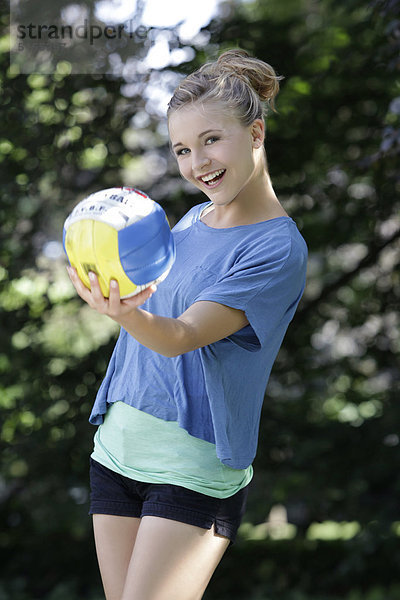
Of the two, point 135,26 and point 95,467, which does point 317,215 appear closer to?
point 135,26

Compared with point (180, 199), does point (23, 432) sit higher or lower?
lower

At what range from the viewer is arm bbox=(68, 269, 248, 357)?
4.28 ft

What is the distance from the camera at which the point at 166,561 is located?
1512 millimetres

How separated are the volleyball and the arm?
0.08ft

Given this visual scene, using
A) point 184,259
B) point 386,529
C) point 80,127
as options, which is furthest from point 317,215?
point 184,259

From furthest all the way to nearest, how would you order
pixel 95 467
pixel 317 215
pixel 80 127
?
pixel 317 215 < pixel 80 127 < pixel 95 467

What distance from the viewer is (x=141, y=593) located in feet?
4.95

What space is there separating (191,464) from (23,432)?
2409 millimetres

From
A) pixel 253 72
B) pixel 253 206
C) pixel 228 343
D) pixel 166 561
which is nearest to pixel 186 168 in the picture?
pixel 253 206

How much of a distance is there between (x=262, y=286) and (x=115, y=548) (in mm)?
707

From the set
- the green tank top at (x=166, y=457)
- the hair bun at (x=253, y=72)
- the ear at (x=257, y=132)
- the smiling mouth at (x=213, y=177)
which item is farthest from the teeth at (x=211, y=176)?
the green tank top at (x=166, y=457)

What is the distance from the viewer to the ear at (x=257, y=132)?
5.45 feet

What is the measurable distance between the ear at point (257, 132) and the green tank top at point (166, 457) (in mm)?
691

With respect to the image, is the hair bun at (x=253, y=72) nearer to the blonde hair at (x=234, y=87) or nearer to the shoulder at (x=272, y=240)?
the blonde hair at (x=234, y=87)
